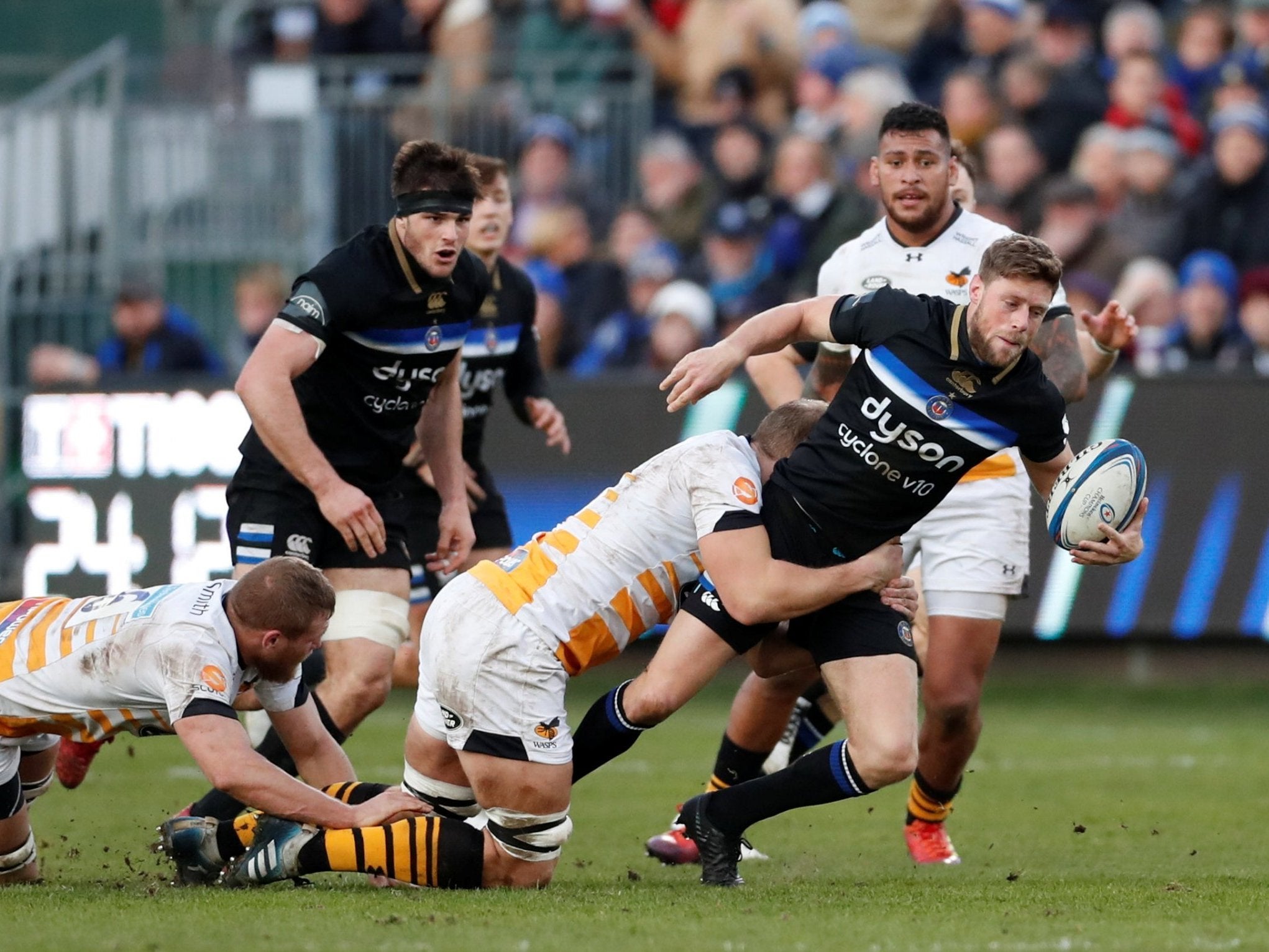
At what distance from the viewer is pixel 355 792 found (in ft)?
21.2

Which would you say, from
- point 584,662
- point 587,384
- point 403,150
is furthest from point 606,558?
point 587,384

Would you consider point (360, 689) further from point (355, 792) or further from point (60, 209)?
point (60, 209)

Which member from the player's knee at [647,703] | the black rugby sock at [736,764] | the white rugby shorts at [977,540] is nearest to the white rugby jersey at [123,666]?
the player's knee at [647,703]

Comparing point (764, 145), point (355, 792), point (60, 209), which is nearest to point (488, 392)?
point (355, 792)

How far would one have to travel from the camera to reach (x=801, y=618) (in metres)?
6.75

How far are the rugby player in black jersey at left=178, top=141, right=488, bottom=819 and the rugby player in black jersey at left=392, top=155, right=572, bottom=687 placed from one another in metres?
0.87

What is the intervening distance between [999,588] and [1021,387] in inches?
57.1

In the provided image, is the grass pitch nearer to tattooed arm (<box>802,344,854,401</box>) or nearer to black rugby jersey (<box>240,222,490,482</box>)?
black rugby jersey (<box>240,222,490,482</box>)

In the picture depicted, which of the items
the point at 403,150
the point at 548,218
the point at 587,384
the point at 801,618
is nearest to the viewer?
the point at 801,618

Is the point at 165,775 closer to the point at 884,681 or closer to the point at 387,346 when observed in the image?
the point at 387,346

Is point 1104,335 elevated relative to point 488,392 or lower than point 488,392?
elevated

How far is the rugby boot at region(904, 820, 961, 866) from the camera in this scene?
299 inches

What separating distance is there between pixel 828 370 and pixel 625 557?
5.84ft

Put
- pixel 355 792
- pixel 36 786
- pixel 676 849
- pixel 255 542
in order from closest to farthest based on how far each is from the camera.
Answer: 1. pixel 355 792
2. pixel 36 786
3. pixel 676 849
4. pixel 255 542
